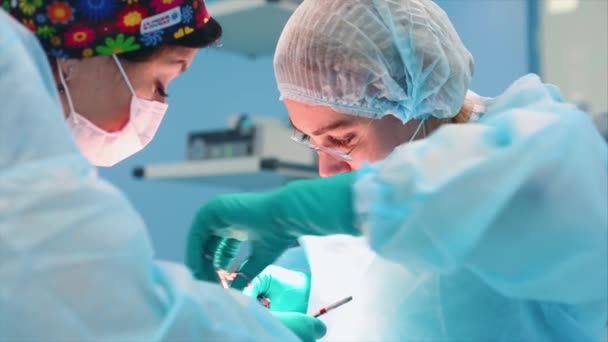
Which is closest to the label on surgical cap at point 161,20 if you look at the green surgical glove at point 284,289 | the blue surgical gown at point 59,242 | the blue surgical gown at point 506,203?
the blue surgical gown at point 59,242

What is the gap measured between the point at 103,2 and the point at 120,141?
0.80ft

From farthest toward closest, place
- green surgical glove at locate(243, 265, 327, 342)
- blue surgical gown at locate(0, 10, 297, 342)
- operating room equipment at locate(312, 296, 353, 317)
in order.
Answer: green surgical glove at locate(243, 265, 327, 342) < operating room equipment at locate(312, 296, 353, 317) < blue surgical gown at locate(0, 10, 297, 342)

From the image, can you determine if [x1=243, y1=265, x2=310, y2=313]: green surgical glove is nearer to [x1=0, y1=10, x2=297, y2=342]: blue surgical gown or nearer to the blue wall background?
[x1=0, y1=10, x2=297, y2=342]: blue surgical gown

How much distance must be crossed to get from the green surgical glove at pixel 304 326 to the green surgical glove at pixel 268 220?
90 millimetres

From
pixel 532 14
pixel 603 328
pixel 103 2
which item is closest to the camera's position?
pixel 103 2

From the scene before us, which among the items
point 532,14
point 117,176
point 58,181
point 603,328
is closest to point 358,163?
point 603,328

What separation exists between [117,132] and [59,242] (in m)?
0.37

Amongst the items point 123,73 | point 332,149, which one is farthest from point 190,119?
point 123,73

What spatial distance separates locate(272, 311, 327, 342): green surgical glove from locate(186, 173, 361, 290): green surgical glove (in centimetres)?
9

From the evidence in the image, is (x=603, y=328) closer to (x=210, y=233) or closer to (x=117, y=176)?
(x=210, y=233)

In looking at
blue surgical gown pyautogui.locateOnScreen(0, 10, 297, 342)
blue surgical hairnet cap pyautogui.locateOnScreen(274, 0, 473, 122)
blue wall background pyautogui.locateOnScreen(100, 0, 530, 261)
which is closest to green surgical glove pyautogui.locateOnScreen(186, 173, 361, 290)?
blue surgical gown pyautogui.locateOnScreen(0, 10, 297, 342)

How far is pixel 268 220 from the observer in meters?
0.90

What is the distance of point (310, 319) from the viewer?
1.07 metres

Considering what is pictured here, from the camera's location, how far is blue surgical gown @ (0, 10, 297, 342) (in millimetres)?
739
